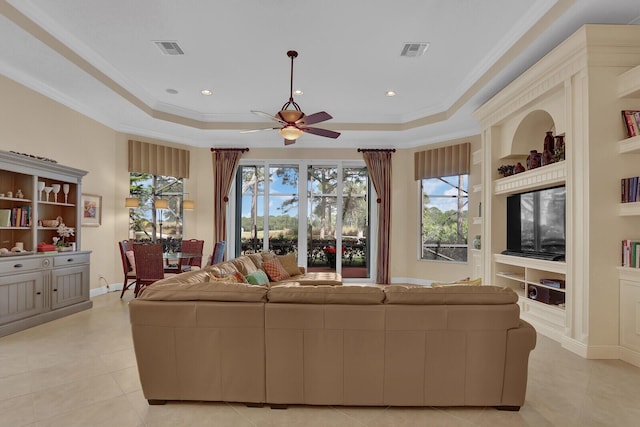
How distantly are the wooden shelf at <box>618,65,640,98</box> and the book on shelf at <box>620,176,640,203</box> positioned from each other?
796mm

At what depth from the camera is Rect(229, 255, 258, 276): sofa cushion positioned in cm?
473

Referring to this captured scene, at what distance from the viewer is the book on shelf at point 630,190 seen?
336cm

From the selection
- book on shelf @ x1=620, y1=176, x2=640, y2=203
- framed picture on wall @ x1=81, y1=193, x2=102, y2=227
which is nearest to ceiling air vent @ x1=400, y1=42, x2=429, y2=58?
book on shelf @ x1=620, y1=176, x2=640, y2=203

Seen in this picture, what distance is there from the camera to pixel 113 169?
6.85 m

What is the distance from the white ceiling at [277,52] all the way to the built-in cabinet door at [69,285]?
101 inches

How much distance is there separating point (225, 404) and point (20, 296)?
339cm

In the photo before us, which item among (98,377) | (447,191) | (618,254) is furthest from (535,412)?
(447,191)

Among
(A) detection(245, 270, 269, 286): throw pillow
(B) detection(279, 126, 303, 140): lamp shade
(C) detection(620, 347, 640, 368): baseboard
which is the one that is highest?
(B) detection(279, 126, 303, 140): lamp shade

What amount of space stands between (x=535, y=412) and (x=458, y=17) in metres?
3.68

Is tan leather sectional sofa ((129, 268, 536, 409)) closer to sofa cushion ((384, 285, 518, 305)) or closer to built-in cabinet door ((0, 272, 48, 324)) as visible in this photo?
sofa cushion ((384, 285, 518, 305))

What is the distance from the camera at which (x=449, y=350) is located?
94.4 inches

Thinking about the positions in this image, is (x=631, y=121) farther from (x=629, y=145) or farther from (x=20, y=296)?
(x=20, y=296)

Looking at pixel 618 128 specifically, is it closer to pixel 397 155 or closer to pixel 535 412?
pixel 535 412

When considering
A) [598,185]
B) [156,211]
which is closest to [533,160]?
[598,185]
